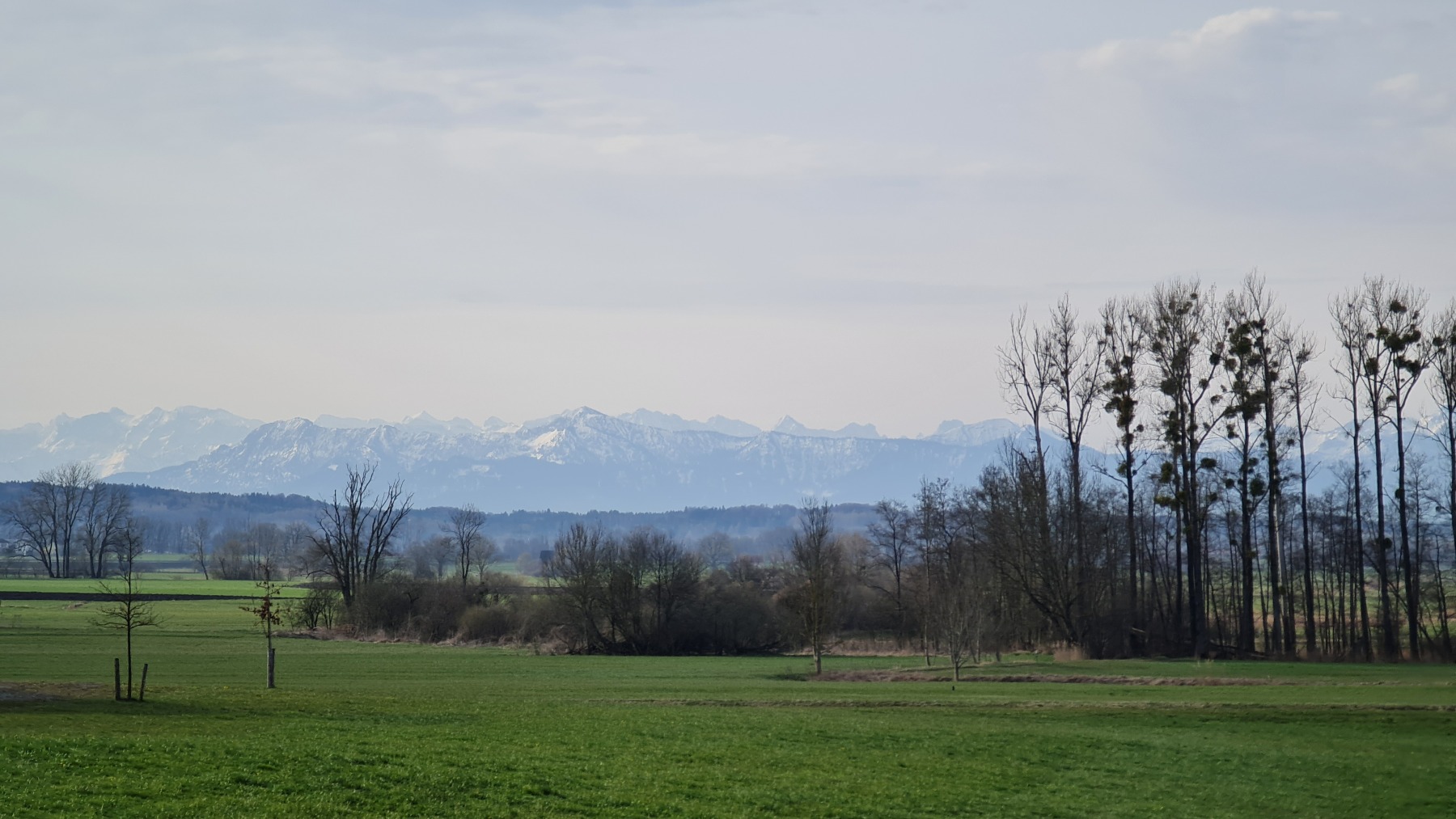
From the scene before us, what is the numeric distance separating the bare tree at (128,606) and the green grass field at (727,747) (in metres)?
2.25

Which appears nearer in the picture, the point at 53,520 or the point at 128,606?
the point at 128,606

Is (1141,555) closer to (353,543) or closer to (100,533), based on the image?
(353,543)

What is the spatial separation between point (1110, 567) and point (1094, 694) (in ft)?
96.2

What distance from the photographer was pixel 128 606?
3544 centimetres

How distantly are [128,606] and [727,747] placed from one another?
21364 mm

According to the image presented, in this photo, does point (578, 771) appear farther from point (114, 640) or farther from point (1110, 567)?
point (114, 640)

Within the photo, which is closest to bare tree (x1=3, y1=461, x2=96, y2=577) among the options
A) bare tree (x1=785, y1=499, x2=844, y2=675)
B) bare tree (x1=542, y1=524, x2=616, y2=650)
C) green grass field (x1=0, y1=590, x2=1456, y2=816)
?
bare tree (x1=542, y1=524, x2=616, y2=650)

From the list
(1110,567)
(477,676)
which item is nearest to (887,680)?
(477,676)

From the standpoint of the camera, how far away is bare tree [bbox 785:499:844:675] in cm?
6178

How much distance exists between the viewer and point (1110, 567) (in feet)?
220

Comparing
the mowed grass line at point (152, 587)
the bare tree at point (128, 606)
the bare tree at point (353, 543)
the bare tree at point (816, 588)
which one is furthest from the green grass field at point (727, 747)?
the mowed grass line at point (152, 587)

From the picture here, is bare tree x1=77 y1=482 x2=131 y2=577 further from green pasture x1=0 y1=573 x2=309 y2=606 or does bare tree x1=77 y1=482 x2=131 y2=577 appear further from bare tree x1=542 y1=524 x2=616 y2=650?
bare tree x1=542 y1=524 x2=616 y2=650

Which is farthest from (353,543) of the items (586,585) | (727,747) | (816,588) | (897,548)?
(727,747)

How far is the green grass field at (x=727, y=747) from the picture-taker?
740 inches
